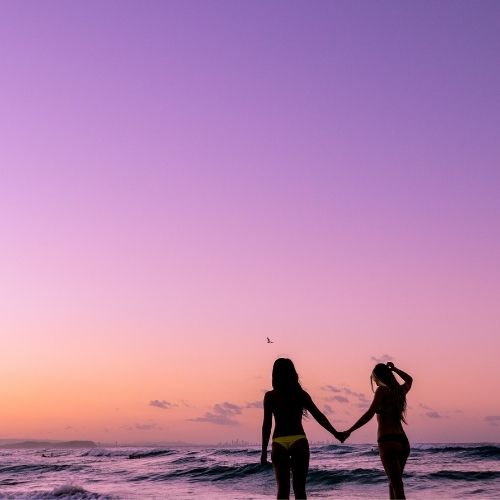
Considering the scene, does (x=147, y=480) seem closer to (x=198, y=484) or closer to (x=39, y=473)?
(x=198, y=484)

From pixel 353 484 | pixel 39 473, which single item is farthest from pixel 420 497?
pixel 39 473

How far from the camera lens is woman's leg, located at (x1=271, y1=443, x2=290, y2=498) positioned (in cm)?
713

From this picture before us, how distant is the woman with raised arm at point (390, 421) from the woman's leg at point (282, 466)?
1.91 metres

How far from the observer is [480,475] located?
27.9 m

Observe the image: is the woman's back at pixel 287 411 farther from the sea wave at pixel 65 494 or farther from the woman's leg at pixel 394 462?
the sea wave at pixel 65 494

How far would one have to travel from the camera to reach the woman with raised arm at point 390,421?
855cm

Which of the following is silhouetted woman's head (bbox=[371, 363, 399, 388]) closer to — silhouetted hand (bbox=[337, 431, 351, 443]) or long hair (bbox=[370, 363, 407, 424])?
long hair (bbox=[370, 363, 407, 424])

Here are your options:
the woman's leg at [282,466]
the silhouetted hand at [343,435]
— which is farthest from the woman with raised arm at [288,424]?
the silhouetted hand at [343,435]

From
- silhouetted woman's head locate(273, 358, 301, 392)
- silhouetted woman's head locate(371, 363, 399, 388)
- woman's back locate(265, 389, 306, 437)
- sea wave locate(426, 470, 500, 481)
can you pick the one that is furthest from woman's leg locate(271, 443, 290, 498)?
sea wave locate(426, 470, 500, 481)

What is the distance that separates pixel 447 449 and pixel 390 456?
4630cm

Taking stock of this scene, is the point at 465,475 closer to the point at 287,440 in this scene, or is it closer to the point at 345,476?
the point at 345,476

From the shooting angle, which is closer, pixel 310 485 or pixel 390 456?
pixel 390 456

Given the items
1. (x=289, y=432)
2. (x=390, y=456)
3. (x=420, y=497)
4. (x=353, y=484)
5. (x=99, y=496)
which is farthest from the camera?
(x=353, y=484)

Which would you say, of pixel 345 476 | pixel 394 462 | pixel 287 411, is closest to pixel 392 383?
pixel 394 462
